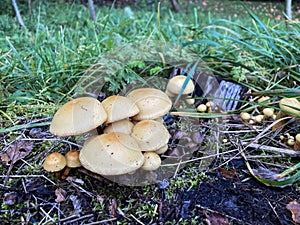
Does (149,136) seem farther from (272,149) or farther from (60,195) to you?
(272,149)

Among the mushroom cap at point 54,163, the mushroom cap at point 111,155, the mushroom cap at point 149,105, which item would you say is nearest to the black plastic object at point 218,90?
the mushroom cap at point 149,105

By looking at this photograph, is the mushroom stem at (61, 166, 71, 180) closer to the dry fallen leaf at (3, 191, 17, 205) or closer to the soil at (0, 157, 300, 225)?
the soil at (0, 157, 300, 225)

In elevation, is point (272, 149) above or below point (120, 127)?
below

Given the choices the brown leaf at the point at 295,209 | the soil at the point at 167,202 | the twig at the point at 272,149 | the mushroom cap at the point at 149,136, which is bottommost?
the twig at the point at 272,149

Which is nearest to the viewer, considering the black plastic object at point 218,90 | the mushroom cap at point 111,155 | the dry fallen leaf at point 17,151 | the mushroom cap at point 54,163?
the mushroom cap at point 111,155

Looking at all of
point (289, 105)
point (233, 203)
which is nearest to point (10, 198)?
point (233, 203)

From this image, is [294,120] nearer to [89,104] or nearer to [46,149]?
[89,104]

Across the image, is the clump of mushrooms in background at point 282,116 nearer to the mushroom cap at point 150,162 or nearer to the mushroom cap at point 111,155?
the mushroom cap at point 150,162

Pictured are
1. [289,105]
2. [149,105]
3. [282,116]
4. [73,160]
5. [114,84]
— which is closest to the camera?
[73,160]
